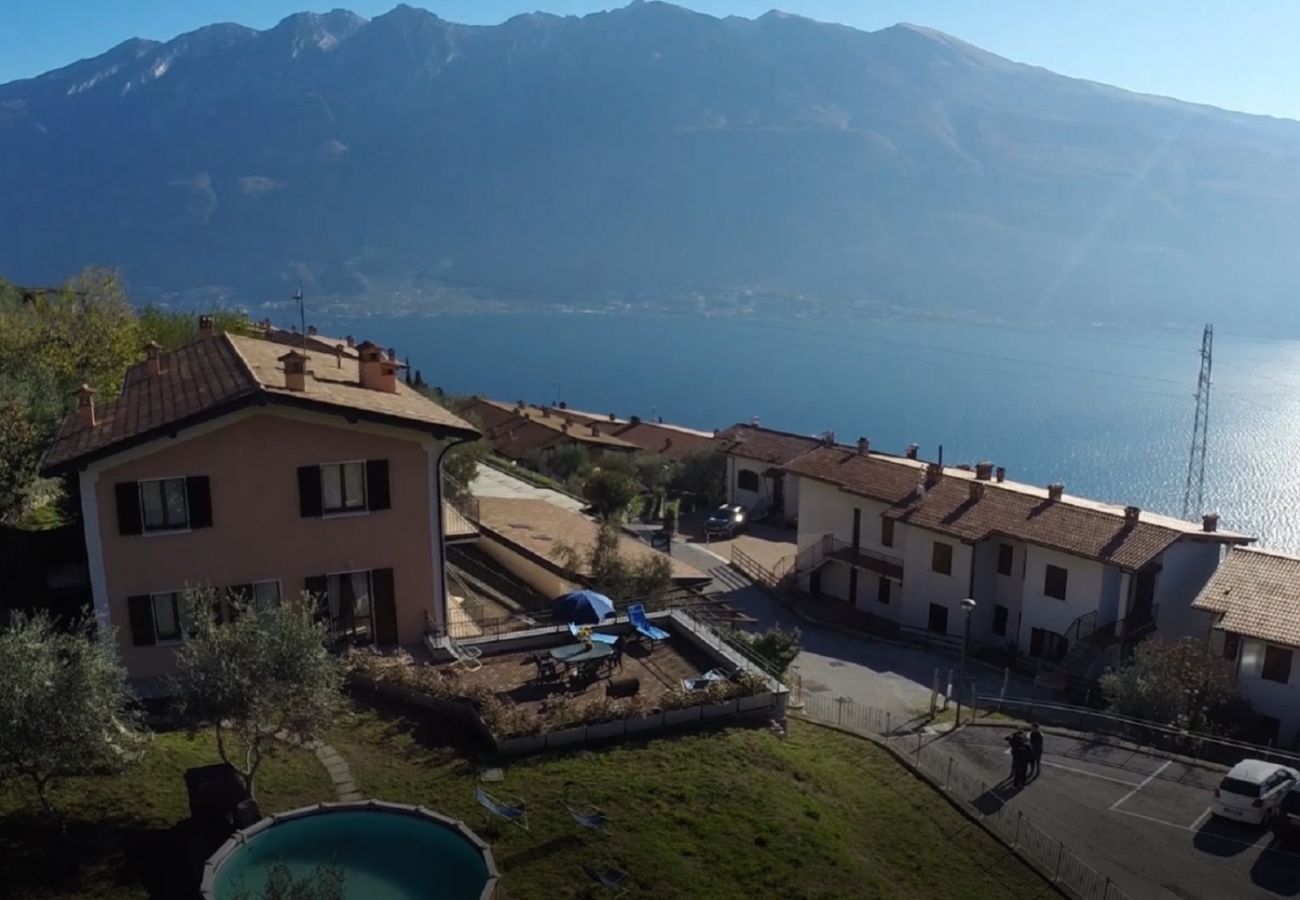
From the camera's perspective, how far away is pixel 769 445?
60.3m

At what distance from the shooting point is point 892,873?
15.4 meters

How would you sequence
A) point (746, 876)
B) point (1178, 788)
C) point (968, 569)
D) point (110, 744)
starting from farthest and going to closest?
1. point (968, 569)
2. point (1178, 788)
3. point (746, 876)
4. point (110, 744)

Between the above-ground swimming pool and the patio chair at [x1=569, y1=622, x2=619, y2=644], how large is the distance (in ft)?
27.1

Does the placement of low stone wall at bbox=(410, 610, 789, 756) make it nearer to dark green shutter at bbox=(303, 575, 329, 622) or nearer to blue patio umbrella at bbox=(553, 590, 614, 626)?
blue patio umbrella at bbox=(553, 590, 614, 626)

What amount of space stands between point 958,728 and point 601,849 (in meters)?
12.7

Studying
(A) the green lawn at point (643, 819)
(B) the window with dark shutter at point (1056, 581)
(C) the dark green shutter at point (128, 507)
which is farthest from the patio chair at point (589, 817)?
(B) the window with dark shutter at point (1056, 581)

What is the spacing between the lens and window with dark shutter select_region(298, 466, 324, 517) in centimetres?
2047

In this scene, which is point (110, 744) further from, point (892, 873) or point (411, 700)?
point (892, 873)

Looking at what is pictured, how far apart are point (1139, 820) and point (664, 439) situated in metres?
60.5

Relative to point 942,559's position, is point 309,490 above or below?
above

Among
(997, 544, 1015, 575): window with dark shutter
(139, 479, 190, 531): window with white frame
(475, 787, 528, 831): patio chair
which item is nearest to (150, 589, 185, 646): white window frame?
(139, 479, 190, 531): window with white frame

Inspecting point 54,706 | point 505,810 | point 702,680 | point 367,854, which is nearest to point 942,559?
point 702,680

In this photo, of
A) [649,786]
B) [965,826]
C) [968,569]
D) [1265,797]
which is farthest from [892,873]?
[968,569]

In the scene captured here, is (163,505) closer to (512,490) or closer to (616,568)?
(616,568)
